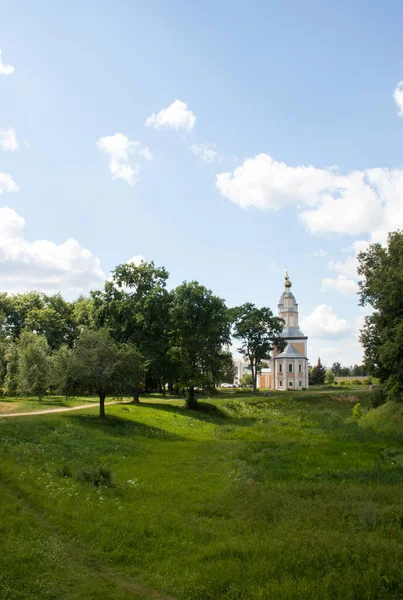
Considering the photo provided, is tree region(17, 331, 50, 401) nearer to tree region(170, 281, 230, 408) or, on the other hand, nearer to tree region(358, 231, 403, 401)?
tree region(170, 281, 230, 408)

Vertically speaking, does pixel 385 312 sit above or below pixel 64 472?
above

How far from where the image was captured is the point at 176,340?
163ft

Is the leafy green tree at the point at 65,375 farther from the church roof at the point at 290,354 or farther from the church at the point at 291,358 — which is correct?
the church roof at the point at 290,354

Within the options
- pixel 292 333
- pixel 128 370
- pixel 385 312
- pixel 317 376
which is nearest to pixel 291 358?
pixel 292 333

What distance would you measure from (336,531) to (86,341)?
76.6ft

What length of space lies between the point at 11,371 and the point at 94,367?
72.7ft

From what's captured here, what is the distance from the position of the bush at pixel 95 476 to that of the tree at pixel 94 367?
13.9 meters

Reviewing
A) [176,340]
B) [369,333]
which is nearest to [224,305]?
[176,340]

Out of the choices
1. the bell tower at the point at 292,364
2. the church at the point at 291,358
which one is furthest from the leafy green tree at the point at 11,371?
the bell tower at the point at 292,364

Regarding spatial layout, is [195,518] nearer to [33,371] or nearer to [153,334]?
[33,371]

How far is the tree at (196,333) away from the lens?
48.7 meters

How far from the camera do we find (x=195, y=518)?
13305 millimetres

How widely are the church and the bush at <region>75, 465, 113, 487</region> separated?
81.4 metres

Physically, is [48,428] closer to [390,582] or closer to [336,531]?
[336,531]
